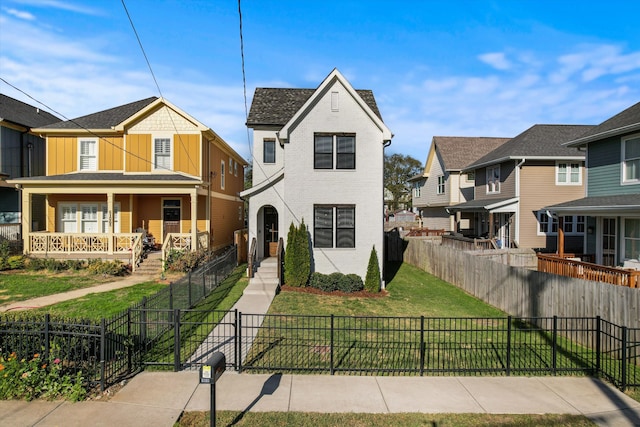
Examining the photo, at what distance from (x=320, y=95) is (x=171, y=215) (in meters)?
11.0

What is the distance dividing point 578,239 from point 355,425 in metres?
21.1

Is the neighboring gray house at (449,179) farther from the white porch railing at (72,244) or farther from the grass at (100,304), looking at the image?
the grass at (100,304)

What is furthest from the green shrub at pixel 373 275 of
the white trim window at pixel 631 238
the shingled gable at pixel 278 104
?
the white trim window at pixel 631 238

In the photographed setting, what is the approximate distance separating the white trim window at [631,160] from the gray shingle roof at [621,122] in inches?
22.1

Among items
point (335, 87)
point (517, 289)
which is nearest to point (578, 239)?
point (517, 289)

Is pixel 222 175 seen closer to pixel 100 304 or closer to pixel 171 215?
pixel 171 215

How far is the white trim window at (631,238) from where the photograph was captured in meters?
12.9

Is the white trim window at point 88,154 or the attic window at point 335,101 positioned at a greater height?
the attic window at point 335,101

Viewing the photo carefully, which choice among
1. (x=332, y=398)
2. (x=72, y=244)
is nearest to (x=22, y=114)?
(x=72, y=244)

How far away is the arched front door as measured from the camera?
1789 centimetres

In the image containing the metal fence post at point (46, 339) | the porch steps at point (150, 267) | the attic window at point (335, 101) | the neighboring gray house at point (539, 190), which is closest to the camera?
the metal fence post at point (46, 339)

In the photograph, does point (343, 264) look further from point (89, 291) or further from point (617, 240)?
point (617, 240)

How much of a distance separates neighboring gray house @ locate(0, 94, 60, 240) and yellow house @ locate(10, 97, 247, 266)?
3.25 metres

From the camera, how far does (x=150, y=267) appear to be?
53.3 feet
